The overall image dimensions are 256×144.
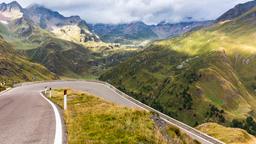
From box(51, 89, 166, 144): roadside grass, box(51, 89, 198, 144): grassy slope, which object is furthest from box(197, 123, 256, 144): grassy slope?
box(51, 89, 166, 144): roadside grass

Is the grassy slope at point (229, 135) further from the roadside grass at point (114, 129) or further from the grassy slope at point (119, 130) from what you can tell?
the roadside grass at point (114, 129)

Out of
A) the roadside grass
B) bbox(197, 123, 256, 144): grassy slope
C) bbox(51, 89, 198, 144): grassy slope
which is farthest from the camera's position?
bbox(197, 123, 256, 144): grassy slope

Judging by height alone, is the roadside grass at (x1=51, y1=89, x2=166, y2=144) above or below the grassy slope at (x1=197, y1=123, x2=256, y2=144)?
above

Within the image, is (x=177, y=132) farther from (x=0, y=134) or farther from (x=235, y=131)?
(x=235, y=131)

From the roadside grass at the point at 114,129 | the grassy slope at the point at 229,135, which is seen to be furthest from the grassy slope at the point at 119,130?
the grassy slope at the point at 229,135

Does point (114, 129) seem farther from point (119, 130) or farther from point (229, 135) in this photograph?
point (229, 135)

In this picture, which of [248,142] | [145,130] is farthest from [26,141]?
[248,142]

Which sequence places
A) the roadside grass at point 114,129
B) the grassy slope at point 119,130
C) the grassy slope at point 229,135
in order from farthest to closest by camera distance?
the grassy slope at point 229,135 → the grassy slope at point 119,130 → the roadside grass at point 114,129

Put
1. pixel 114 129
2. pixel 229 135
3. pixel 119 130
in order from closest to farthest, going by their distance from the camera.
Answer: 1. pixel 119 130
2. pixel 114 129
3. pixel 229 135

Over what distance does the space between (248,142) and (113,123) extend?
2063 cm

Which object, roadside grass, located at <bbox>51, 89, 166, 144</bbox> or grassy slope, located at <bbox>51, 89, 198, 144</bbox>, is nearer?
roadside grass, located at <bbox>51, 89, 166, 144</bbox>

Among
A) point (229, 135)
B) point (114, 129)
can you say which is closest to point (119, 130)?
point (114, 129)

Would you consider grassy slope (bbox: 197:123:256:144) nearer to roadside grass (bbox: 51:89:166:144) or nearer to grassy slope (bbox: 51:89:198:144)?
grassy slope (bbox: 51:89:198:144)

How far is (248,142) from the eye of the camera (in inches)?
1379
